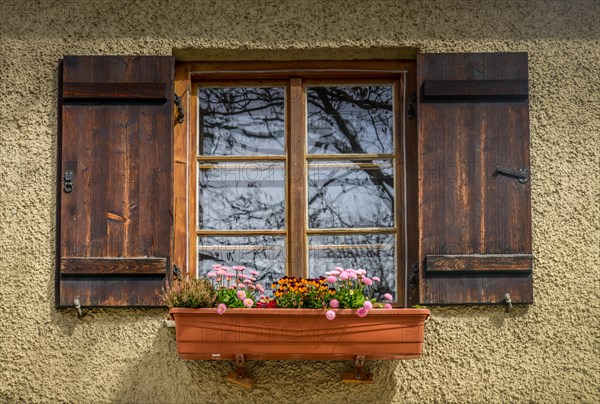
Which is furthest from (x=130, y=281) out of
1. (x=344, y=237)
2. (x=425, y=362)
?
(x=425, y=362)

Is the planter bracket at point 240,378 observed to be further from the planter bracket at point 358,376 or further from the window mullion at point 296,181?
the window mullion at point 296,181

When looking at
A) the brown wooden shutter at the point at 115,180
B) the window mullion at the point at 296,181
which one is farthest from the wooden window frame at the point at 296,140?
the brown wooden shutter at the point at 115,180

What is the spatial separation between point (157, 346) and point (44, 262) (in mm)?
700

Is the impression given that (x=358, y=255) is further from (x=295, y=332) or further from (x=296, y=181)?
(x=295, y=332)

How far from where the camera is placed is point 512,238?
504 cm

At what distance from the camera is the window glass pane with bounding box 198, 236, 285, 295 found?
5242 millimetres

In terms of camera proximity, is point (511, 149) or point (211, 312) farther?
point (511, 149)

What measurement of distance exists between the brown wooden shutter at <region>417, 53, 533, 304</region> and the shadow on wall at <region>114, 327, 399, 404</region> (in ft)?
1.71

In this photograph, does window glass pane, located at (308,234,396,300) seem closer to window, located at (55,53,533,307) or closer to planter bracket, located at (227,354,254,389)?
window, located at (55,53,533,307)

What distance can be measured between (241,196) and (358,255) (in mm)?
674

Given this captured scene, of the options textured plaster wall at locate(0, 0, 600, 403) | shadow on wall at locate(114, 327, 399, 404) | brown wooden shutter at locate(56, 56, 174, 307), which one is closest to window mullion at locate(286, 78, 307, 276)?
textured plaster wall at locate(0, 0, 600, 403)

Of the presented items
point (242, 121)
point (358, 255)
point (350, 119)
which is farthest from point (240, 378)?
point (350, 119)

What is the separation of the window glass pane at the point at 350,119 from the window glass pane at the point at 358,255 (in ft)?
1.52

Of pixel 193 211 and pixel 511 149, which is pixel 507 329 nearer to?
pixel 511 149
